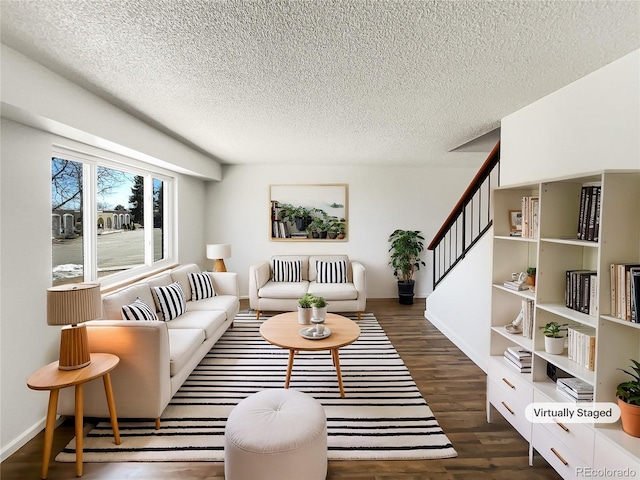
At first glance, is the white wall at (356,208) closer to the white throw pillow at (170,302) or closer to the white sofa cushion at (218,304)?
the white sofa cushion at (218,304)

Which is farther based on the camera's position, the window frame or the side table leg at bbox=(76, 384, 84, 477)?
the window frame

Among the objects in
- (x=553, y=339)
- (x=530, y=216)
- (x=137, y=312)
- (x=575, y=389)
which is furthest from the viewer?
(x=137, y=312)

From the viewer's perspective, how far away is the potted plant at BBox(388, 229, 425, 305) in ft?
18.0

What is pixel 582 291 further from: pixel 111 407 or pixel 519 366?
pixel 111 407

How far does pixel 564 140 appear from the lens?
227 cm

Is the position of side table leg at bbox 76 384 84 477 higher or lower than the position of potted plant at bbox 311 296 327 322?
lower

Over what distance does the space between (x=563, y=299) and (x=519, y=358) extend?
1.55ft

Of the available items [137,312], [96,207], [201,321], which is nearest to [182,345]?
[137,312]

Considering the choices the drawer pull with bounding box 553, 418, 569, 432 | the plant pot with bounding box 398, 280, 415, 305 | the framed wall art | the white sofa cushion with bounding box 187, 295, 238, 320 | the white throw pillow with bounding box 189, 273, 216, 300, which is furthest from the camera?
the framed wall art

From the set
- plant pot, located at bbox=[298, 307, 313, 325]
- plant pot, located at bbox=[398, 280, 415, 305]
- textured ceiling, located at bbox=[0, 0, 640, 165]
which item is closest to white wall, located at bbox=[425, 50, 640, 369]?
textured ceiling, located at bbox=[0, 0, 640, 165]

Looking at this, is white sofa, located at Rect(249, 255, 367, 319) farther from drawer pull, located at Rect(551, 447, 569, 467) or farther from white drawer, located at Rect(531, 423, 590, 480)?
drawer pull, located at Rect(551, 447, 569, 467)

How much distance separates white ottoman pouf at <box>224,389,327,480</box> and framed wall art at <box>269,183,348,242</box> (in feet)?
13.1

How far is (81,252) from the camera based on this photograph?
9.62ft

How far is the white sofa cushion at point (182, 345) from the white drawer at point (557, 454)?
2.44 meters
